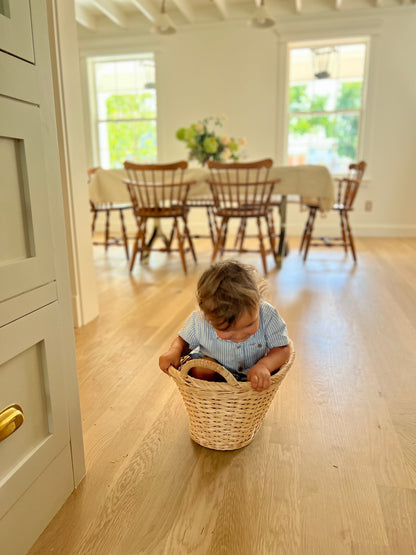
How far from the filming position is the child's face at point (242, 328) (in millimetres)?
959

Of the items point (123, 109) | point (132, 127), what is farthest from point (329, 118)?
point (123, 109)

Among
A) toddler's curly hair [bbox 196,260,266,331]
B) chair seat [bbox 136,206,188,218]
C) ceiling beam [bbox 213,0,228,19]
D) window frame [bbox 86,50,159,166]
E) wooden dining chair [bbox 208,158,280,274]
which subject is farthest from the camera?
window frame [bbox 86,50,159,166]

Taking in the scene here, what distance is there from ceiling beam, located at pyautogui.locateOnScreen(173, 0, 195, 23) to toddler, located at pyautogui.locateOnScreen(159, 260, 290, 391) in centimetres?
435

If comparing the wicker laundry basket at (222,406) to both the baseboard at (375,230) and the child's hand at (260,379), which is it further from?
the baseboard at (375,230)

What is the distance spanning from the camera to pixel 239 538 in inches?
32.4

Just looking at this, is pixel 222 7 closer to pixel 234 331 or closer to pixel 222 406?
pixel 234 331

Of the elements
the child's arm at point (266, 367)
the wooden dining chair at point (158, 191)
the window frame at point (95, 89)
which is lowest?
the child's arm at point (266, 367)

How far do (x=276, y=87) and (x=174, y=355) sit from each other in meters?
4.48

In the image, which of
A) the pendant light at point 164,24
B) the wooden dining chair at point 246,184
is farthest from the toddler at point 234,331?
the pendant light at point 164,24

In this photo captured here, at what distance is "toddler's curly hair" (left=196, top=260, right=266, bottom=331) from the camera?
947mm

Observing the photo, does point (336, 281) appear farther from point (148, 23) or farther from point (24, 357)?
point (148, 23)

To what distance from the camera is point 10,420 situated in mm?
730

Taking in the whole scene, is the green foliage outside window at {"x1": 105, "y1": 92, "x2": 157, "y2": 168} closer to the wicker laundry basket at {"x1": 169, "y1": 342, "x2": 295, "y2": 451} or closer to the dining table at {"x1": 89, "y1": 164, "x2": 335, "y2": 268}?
the dining table at {"x1": 89, "y1": 164, "x2": 335, "y2": 268}

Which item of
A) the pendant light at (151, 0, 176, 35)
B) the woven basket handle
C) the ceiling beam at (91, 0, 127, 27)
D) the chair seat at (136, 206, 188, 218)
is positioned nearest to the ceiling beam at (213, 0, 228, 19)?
the pendant light at (151, 0, 176, 35)
